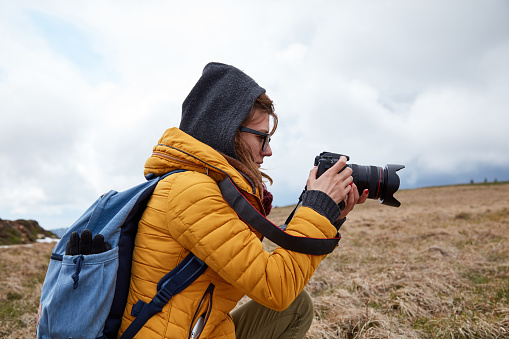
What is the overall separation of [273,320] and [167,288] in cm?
108

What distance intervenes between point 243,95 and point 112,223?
1014mm

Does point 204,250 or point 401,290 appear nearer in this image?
point 204,250

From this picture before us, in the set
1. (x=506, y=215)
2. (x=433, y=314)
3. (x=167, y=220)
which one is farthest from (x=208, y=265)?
(x=506, y=215)

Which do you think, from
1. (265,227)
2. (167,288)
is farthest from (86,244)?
(265,227)

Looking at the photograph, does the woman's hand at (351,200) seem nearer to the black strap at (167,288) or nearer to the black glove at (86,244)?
the black strap at (167,288)

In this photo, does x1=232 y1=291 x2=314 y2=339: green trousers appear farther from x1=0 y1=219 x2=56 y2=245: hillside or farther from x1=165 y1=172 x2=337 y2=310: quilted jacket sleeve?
x1=0 y1=219 x2=56 y2=245: hillside

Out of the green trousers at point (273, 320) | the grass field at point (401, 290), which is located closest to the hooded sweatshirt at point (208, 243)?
the green trousers at point (273, 320)

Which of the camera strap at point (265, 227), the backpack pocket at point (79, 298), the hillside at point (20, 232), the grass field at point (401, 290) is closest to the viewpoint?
the backpack pocket at point (79, 298)

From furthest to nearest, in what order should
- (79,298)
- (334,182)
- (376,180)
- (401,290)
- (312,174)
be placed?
(401,290) → (376,180) → (312,174) → (334,182) → (79,298)

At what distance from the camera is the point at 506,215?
1214 cm

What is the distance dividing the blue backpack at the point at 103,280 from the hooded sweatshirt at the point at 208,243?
0.05 m

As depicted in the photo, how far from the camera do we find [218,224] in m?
1.58

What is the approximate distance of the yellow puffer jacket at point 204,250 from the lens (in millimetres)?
1562

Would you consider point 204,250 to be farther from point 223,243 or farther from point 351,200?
point 351,200
